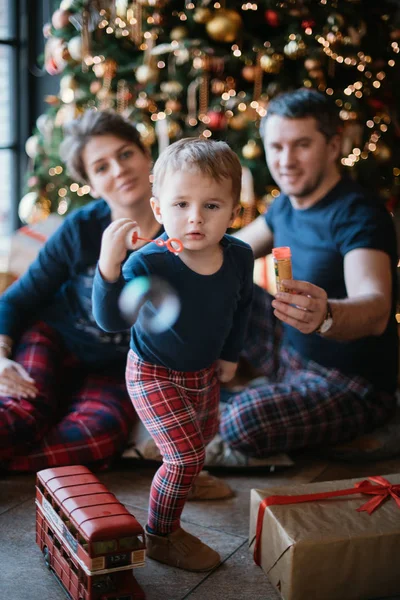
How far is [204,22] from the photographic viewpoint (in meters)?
2.92

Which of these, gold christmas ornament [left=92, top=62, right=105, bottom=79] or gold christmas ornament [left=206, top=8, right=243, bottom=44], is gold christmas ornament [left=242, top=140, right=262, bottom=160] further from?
gold christmas ornament [left=92, top=62, right=105, bottom=79]

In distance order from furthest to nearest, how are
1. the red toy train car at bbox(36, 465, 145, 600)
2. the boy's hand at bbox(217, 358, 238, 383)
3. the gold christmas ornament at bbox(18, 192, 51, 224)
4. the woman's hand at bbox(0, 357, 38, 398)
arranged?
the gold christmas ornament at bbox(18, 192, 51, 224) < the woman's hand at bbox(0, 357, 38, 398) < the boy's hand at bbox(217, 358, 238, 383) < the red toy train car at bbox(36, 465, 145, 600)

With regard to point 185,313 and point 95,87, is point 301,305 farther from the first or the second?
point 95,87

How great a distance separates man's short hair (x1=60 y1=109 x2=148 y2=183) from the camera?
6.48 ft

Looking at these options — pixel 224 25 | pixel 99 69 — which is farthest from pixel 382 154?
pixel 99 69

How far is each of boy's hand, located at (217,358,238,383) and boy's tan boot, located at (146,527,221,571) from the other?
0.35m

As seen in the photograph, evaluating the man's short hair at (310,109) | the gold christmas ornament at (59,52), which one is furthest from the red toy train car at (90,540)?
the gold christmas ornament at (59,52)

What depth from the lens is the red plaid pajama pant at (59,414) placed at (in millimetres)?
1970

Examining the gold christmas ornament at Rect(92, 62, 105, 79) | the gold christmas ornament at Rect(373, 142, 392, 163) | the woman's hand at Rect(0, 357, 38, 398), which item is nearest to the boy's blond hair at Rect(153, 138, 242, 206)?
the woman's hand at Rect(0, 357, 38, 398)

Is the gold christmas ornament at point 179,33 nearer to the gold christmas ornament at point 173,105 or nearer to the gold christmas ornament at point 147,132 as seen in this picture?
the gold christmas ornament at point 173,105

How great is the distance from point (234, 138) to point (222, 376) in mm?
1557

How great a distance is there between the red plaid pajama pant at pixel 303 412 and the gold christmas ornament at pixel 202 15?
4.71ft

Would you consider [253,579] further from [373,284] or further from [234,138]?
[234,138]

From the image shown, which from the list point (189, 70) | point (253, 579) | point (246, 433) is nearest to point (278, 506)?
point (253, 579)
